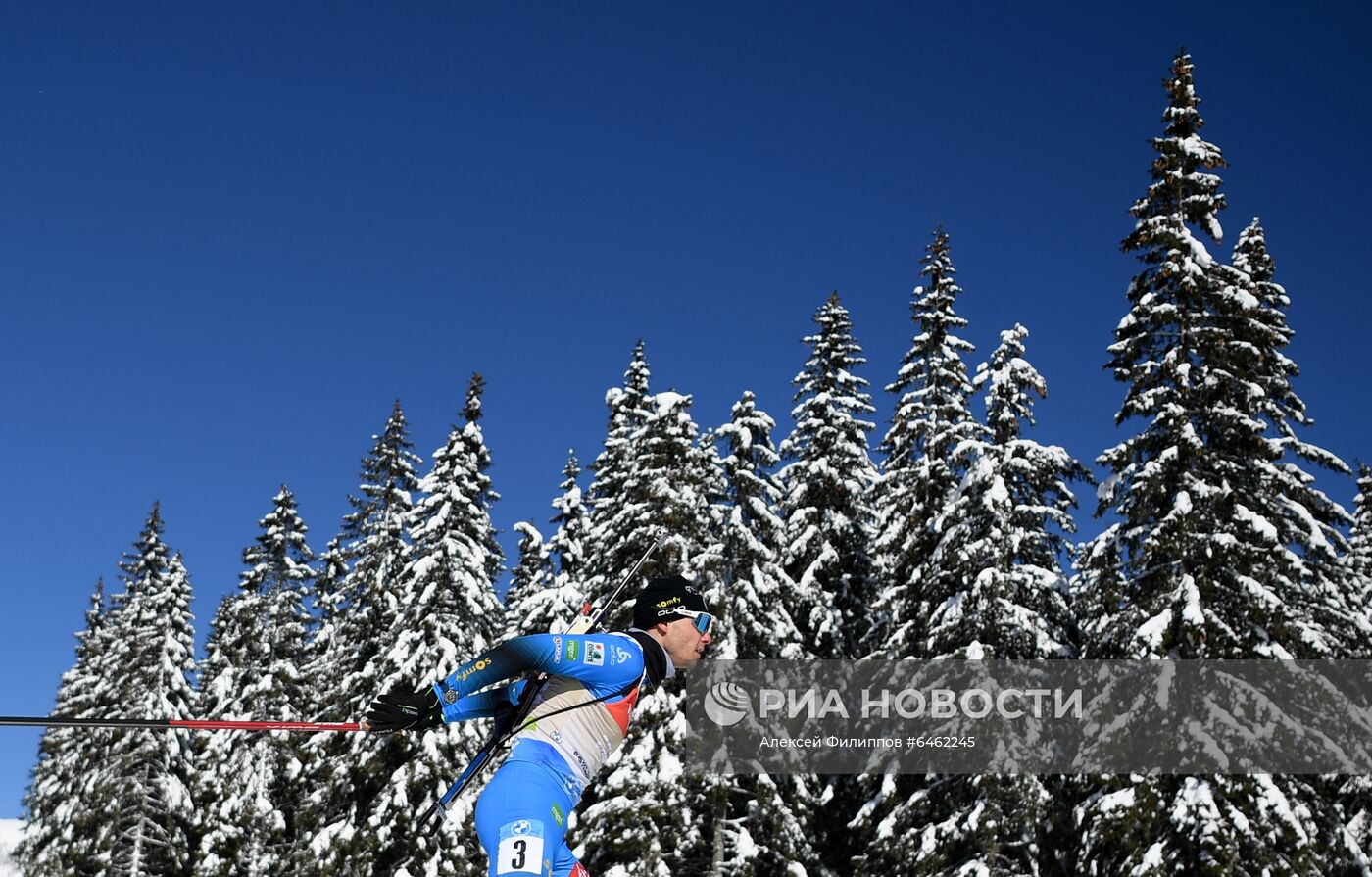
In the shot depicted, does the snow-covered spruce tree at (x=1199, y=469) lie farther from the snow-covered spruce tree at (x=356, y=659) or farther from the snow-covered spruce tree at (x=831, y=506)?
the snow-covered spruce tree at (x=356, y=659)

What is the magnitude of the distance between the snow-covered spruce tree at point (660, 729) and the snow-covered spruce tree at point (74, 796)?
1877cm

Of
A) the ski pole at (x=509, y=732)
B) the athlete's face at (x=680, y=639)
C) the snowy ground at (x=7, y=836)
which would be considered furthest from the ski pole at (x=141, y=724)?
the snowy ground at (x=7, y=836)

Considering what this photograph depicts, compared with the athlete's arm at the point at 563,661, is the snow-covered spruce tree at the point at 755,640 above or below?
above

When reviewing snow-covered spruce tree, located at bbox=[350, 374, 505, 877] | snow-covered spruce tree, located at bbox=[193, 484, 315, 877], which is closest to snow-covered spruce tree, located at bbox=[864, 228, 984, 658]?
snow-covered spruce tree, located at bbox=[350, 374, 505, 877]

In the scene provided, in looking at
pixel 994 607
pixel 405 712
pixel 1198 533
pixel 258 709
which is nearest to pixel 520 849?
pixel 405 712

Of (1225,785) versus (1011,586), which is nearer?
(1225,785)

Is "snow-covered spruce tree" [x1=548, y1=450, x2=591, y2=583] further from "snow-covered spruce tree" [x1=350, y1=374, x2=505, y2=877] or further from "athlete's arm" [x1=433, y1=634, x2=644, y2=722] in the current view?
"athlete's arm" [x1=433, y1=634, x2=644, y2=722]

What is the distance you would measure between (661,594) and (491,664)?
104 cm

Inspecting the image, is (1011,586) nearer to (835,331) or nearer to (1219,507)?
(1219,507)

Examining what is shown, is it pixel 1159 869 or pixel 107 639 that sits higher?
pixel 107 639

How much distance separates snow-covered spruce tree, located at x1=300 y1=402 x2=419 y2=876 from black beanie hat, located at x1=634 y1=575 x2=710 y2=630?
22309mm

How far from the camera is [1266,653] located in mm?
20688

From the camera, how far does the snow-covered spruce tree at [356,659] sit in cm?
3045

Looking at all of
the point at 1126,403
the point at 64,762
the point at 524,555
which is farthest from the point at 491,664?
the point at 64,762
